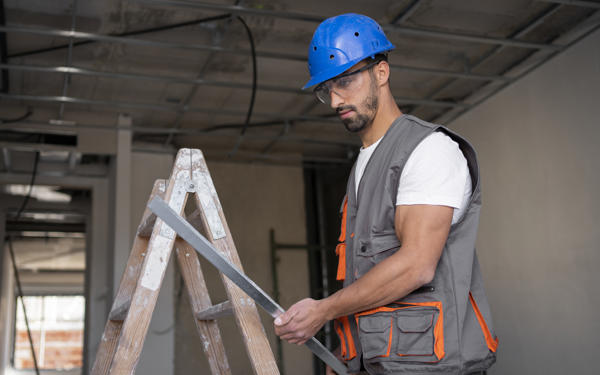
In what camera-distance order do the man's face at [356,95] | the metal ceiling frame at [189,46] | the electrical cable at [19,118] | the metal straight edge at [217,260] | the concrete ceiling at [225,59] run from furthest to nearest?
the electrical cable at [19,118], the concrete ceiling at [225,59], the metal ceiling frame at [189,46], the man's face at [356,95], the metal straight edge at [217,260]

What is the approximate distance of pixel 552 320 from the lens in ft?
14.4

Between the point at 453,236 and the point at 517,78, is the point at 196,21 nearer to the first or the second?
the point at 517,78

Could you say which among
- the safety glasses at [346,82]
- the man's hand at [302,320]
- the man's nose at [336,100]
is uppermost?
the safety glasses at [346,82]

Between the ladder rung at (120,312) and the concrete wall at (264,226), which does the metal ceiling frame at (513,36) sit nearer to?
the concrete wall at (264,226)

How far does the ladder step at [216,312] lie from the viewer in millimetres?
1712

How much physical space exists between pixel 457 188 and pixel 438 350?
36cm

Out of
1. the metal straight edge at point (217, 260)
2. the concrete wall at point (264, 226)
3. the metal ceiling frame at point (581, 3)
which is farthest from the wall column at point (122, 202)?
the metal straight edge at point (217, 260)

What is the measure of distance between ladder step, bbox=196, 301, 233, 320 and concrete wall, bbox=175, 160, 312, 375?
449cm

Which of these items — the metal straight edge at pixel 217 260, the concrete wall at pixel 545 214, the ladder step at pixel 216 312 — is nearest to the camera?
the metal straight edge at pixel 217 260

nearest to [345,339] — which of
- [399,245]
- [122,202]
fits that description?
[399,245]

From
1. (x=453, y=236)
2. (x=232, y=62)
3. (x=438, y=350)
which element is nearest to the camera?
(x=438, y=350)

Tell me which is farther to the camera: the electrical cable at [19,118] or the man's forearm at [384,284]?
the electrical cable at [19,118]

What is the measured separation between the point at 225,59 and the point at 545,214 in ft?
8.92

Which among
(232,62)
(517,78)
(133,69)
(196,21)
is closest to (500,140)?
(517,78)
